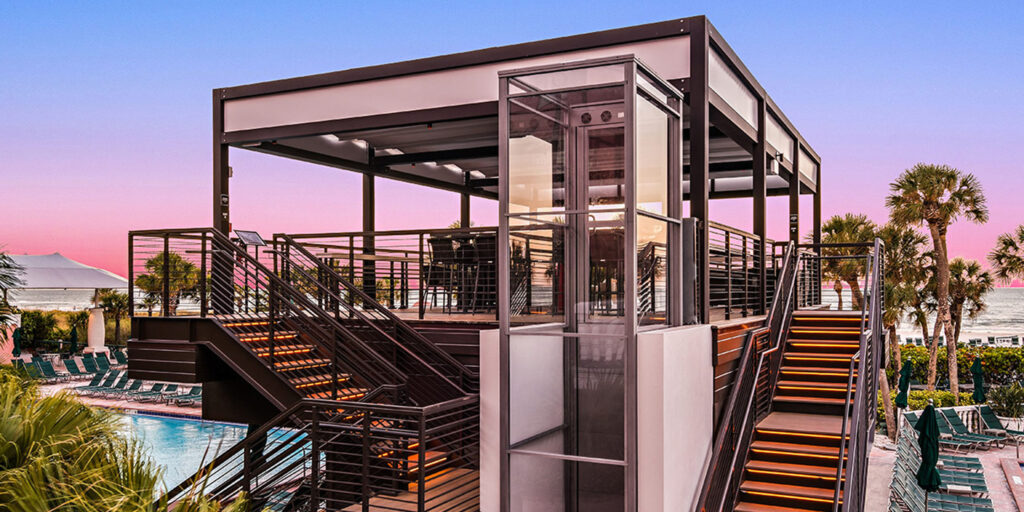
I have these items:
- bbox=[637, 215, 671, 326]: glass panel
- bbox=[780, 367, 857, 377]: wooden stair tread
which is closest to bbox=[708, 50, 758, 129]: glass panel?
bbox=[637, 215, 671, 326]: glass panel

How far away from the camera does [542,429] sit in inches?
280

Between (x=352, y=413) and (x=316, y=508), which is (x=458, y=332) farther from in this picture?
(x=316, y=508)

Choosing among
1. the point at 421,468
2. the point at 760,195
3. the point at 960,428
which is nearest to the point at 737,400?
the point at 760,195

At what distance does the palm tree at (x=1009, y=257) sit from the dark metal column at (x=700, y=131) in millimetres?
25983

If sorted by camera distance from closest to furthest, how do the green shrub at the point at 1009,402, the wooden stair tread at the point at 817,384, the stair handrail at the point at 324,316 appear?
the stair handrail at the point at 324,316 → the wooden stair tread at the point at 817,384 → the green shrub at the point at 1009,402

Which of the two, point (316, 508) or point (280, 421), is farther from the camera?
point (280, 421)

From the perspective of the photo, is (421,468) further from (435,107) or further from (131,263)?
(131,263)

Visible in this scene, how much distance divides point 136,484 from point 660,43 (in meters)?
6.75

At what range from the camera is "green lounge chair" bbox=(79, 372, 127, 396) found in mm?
23152

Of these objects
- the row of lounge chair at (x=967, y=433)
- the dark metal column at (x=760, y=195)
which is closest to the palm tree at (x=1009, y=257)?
the row of lounge chair at (x=967, y=433)

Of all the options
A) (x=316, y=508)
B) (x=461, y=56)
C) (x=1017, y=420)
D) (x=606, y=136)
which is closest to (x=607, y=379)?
(x=606, y=136)

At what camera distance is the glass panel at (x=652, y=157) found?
6902 millimetres

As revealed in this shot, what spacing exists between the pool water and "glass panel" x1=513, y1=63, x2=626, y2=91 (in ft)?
46.1

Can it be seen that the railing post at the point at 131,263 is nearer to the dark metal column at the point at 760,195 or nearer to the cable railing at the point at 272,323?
the cable railing at the point at 272,323
